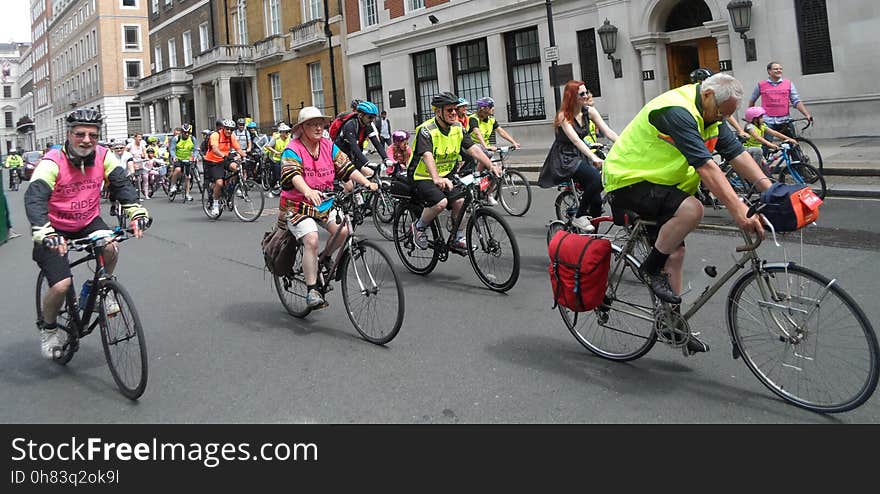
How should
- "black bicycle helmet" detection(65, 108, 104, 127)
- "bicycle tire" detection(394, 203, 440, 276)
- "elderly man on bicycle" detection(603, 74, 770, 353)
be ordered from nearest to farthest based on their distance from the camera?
"elderly man on bicycle" detection(603, 74, 770, 353)
"black bicycle helmet" detection(65, 108, 104, 127)
"bicycle tire" detection(394, 203, 440, 276)

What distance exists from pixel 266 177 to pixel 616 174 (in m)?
16.2

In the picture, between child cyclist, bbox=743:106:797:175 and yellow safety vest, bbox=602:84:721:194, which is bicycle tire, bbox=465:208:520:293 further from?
child cyclist, bbox=743:106:797:175

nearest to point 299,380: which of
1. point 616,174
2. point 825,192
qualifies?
point 616,174

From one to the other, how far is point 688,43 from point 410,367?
1822 centimetres

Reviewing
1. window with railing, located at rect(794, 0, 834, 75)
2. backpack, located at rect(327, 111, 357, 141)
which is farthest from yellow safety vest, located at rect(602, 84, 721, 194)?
window with railing, located at rect(794, 0, 834, 75)

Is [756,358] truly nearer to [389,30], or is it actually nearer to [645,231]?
[645,231]

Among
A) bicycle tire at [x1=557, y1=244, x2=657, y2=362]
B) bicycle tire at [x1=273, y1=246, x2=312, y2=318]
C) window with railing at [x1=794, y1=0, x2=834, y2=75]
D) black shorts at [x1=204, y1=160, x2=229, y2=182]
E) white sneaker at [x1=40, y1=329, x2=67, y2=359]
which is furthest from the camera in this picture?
window with railing at [x1=794, y1=0, x2=834, y2=75]

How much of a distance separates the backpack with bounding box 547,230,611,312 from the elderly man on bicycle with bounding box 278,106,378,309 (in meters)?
1.81

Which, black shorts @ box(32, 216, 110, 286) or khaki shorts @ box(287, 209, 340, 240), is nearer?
black shorts @ box(32, 216, 110, 286)

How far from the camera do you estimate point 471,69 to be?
26.8 metres

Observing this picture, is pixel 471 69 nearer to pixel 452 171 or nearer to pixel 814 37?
pixel 814 37

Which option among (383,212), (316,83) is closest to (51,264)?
(383,212)

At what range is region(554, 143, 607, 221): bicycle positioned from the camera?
26.9 ft

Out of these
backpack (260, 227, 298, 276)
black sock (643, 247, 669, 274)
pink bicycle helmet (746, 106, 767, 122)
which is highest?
black sock (643, 247, 669, 274)
